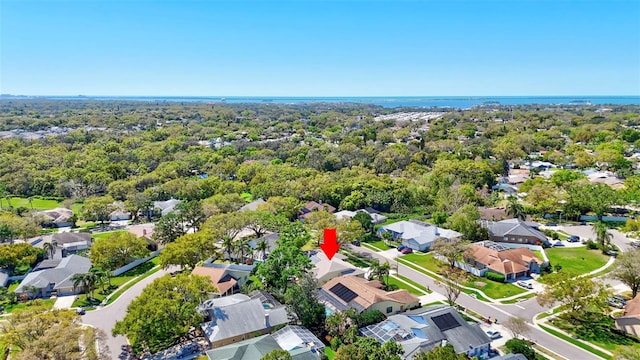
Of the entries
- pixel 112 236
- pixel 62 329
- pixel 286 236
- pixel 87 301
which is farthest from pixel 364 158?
pixel 62 329

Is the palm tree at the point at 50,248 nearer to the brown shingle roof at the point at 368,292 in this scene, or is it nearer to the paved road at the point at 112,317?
the paved road at the point at 112,317

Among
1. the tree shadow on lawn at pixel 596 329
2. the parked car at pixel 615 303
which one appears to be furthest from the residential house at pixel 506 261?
the tree shadow on lawn at pixel 596 329

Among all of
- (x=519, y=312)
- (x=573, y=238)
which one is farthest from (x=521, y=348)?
(x=573, y=238)

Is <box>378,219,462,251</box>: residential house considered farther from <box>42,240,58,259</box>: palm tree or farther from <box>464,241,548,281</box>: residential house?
<box>42,240,58,259</box>: palm tree

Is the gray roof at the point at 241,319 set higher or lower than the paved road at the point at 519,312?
higher

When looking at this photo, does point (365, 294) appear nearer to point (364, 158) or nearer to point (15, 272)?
point (15, 272)

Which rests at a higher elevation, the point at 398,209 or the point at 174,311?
the point at 174,311
